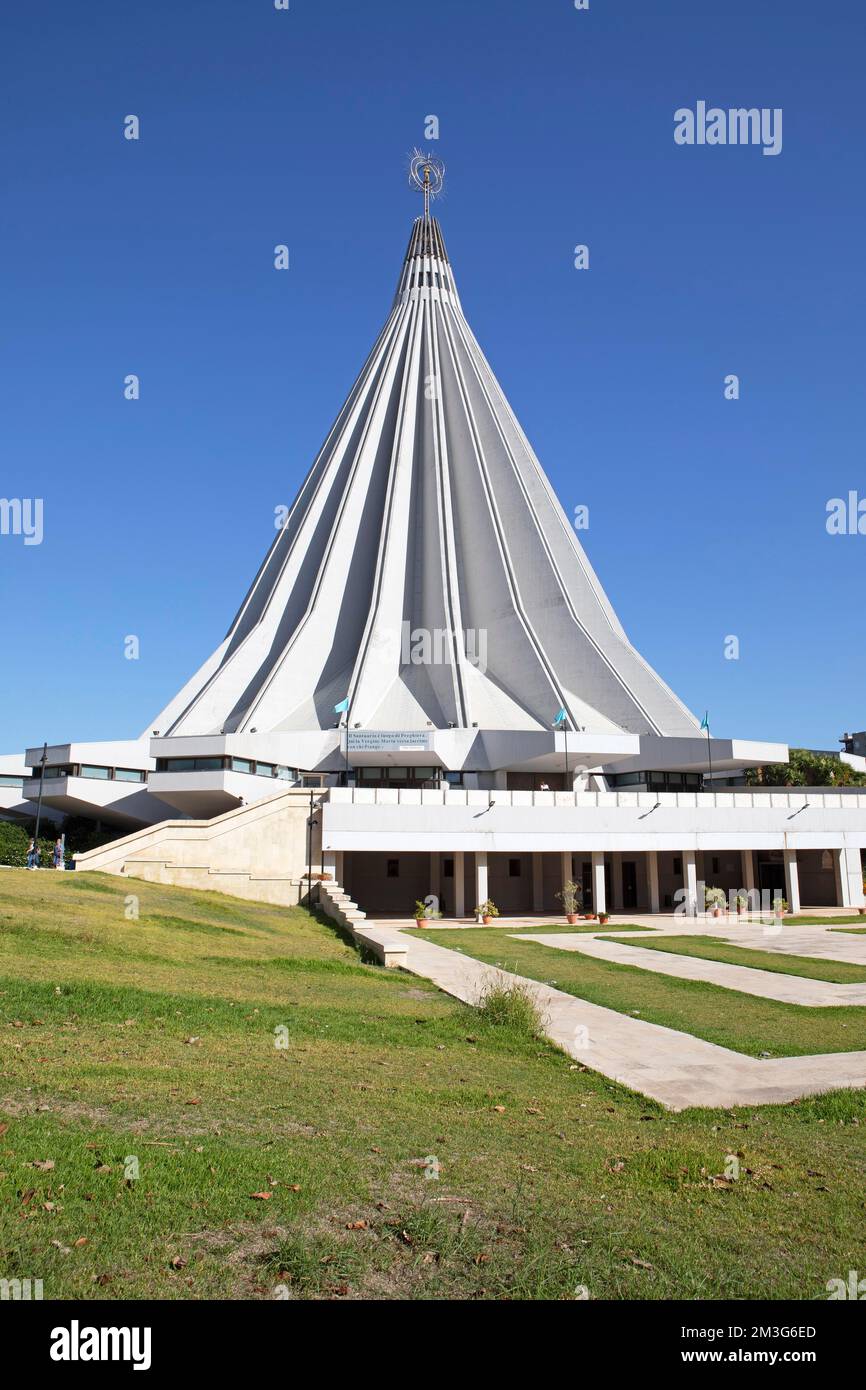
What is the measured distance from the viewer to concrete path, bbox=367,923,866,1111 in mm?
8445

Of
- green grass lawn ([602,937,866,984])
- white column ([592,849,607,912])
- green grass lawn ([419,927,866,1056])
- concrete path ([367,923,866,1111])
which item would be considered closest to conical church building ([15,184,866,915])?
white column ([592,849,607,912])

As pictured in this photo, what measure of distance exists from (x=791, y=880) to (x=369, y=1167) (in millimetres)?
34697

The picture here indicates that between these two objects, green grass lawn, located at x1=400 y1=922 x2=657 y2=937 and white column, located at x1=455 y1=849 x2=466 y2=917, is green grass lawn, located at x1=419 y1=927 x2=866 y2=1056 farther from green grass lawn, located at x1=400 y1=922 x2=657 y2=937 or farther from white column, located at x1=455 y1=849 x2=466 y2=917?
white column, located at x1=455 y1=849 x2=466 y2=917

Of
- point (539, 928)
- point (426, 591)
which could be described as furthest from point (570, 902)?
point (426, 591)

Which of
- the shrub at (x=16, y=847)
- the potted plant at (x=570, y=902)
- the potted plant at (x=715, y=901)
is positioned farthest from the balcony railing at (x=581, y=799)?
the shrub at (x=16, y=847)

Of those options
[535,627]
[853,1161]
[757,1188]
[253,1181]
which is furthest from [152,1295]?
[535,627]

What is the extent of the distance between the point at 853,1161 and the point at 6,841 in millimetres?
33018

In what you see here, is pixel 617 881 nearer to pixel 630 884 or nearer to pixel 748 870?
pixel 630 884

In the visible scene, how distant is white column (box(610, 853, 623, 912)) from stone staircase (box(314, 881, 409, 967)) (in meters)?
14.5

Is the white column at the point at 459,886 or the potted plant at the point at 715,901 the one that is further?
the white column at the point at 459,886

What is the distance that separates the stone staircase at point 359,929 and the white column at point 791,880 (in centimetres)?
1907

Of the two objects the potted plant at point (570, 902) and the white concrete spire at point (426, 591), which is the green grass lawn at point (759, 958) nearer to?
the potted plant at point (570, 902)

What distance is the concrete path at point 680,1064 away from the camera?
8445 millimetres

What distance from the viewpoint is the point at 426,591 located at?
59.9 metres
